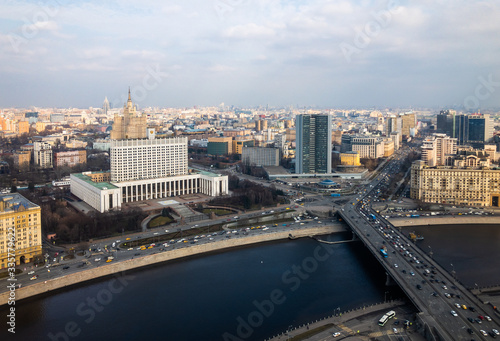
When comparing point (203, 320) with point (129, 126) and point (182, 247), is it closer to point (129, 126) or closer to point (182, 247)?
point (182, 247)

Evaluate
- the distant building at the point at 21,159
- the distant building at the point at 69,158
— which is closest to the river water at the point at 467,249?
the distant building at the point at 69,158

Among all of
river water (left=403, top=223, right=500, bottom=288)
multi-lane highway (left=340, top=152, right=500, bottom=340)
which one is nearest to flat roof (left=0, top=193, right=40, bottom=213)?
multi-lane highway (left=340, top=152, right=500, bottom=340)

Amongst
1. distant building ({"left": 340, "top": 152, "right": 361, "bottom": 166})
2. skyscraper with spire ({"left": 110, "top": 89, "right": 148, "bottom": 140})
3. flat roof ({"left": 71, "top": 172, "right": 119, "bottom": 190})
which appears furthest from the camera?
distant building ({"left": 340, "top": 152, "right": 361, "bottom": 166})

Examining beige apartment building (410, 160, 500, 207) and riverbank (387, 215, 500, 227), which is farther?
beige apartment building (410, 160, 500, 207)

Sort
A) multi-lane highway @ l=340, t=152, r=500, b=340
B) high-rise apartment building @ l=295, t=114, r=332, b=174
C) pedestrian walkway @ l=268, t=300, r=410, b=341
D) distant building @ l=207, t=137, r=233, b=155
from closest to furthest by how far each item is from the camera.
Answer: multi-lane highway @ l=340, t=152, r=500, b=340
pedestrian walkway @ l=268, t=300, r=410, b=341
high-rise apartment building @ l=295, t=114, r=332, b=174
distant building @ l=207, t=137, r=233, b=155

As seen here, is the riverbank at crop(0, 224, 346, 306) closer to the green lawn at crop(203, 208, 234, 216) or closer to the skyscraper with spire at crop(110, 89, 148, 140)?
the green lawn at crop(203, 208, 234, 216)

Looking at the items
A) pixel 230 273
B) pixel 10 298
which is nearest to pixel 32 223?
pixel 10 298

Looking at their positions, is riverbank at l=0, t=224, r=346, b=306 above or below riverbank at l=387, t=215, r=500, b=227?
below
